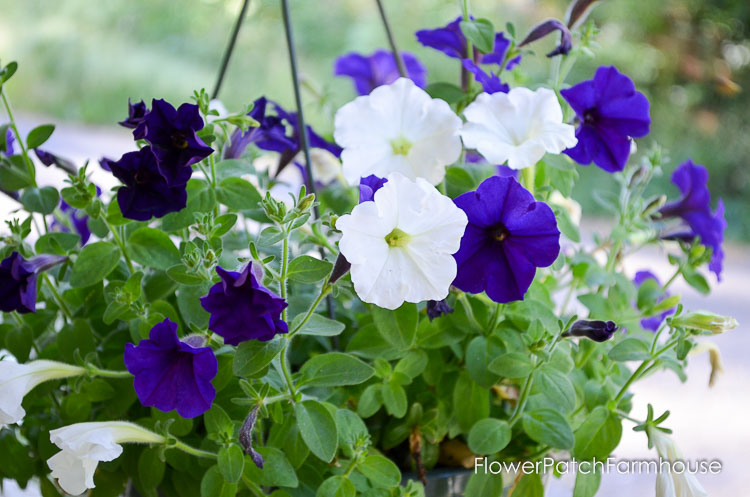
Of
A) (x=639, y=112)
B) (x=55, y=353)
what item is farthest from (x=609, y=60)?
(x=55, y=353)

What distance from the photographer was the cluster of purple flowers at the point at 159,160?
1.53ft

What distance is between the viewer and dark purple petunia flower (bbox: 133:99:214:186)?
0.47m

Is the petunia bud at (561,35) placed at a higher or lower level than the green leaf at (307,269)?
higher

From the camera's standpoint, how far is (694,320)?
0.51 meters

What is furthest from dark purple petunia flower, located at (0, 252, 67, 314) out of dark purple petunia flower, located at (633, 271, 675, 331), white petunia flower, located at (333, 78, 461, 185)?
dark purple petunia flower, located at (633, 271, 675, 331)

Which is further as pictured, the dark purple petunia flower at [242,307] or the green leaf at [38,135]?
the green leaf at [38,135]

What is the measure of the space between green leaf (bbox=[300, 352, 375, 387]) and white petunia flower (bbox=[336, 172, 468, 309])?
69mm

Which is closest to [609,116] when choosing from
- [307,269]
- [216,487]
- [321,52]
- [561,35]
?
[561,35]

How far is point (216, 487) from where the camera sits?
1.60 feet

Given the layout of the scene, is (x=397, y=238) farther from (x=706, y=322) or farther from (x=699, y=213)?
(x=699, y=213)

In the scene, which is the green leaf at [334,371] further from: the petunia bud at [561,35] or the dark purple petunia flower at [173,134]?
the petunia bud at [561,35]

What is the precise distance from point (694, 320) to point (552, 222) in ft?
0.42

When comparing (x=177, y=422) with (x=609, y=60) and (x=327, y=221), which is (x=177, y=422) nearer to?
(x=327, y=221)

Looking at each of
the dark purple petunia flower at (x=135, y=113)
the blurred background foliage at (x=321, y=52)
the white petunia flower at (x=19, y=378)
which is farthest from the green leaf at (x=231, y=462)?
the blurred background foliage at (x=321, y=52)
